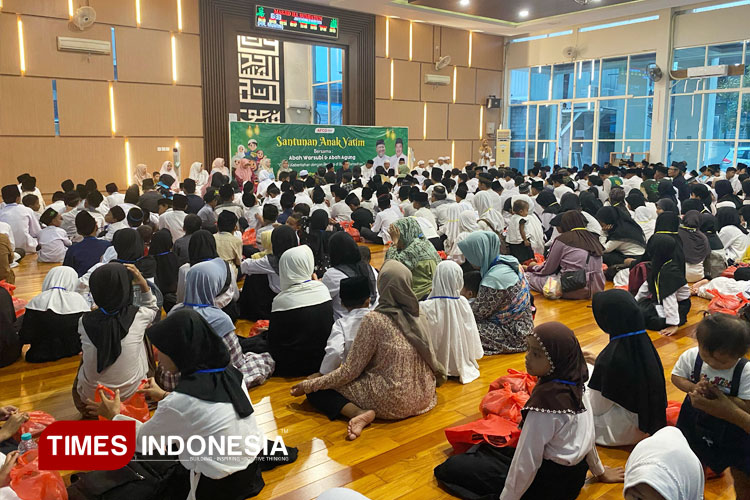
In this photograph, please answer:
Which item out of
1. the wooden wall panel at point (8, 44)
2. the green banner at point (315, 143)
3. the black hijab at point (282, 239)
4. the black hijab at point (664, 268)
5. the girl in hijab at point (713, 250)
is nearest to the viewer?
the black hijab at point (282, 239)

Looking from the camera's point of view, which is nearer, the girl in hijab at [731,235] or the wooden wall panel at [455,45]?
the girl in hijab at [731,235]

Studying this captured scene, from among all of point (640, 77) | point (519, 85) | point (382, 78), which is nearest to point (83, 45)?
point (382, 78)

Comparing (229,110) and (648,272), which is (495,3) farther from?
(648,272)

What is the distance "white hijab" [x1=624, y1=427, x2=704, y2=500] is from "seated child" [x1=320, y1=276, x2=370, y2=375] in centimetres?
215

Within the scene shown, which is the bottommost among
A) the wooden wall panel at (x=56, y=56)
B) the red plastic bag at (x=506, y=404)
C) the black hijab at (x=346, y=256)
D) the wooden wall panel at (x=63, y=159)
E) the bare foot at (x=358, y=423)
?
the bare foot at (x=358, y=423)

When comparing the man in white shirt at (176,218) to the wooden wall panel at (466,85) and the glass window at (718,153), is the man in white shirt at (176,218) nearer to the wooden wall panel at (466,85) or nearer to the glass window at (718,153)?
the wooden wall panel at (466,85)

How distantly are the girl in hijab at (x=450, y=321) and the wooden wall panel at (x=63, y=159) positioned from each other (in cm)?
1022

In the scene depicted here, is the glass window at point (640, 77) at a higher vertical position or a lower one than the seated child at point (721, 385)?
higher

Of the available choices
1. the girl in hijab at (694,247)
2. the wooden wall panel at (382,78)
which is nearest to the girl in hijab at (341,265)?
the girl in hijab at (694,247)

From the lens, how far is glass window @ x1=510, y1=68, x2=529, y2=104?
19.1 m

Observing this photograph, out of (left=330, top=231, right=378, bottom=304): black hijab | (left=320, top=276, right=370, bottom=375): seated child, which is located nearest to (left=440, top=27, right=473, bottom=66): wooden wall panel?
(left=330, top=231, right=378, bottom=304): black hijab

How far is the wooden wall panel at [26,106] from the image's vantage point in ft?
36.3

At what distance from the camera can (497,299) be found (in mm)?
4574

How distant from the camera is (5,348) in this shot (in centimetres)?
435
